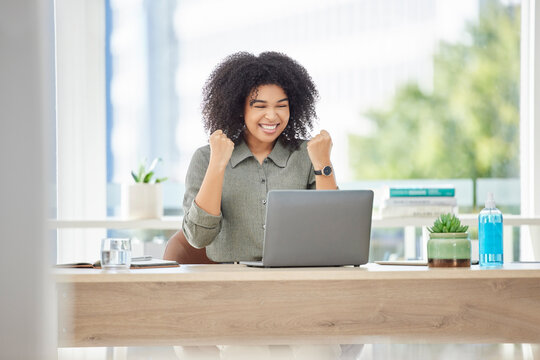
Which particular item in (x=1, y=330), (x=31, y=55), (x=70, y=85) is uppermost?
(x=70, y=85)

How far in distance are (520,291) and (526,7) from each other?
3002 mm

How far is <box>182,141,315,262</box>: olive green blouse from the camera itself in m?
2.53

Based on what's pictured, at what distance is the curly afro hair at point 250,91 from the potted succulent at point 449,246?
82cm

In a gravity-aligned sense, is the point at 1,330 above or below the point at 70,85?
below

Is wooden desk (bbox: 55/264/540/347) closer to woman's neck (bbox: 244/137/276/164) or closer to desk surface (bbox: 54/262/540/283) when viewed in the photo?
desk surface (bbox: 54/262/540/283)

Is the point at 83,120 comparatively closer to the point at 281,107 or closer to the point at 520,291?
the point at 281,107

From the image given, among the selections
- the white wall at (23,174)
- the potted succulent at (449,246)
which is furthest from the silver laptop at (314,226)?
the white wall at (23,174)

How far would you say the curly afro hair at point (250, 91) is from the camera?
255 cm

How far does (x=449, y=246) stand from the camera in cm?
194

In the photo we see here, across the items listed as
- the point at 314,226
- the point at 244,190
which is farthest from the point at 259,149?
the point at 314,226

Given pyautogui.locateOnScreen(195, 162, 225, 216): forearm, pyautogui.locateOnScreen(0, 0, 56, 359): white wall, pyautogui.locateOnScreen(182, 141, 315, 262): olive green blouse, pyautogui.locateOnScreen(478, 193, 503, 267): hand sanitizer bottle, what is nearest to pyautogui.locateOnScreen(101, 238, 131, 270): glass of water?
pyautogui.locateOnScreen(195, 162, 225, 216): forearm

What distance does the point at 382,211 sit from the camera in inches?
152

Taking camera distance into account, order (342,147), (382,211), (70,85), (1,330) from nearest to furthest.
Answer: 1. (1,330)
2. (382,211)
3. (70,85)
4. (342,147)

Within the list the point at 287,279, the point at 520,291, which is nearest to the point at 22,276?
the point at 287,279
